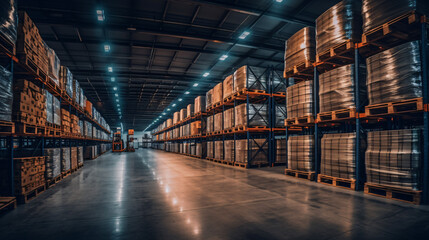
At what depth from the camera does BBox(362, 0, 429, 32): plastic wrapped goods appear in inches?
148

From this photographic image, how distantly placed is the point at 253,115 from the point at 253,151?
1.47 m

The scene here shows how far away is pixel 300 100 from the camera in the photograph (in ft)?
19.9

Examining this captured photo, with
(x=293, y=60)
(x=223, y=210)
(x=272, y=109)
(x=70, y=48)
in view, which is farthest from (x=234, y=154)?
(x=70, y=48)

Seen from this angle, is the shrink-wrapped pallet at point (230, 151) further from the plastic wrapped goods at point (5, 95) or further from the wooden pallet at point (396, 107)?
the plastic wrapped goods at point (5, 95)

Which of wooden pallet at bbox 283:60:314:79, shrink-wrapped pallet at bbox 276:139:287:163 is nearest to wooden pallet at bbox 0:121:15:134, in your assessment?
wooden pallet at bbox 283:60:314:79

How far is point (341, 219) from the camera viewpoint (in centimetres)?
288

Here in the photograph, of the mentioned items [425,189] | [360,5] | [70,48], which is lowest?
[425,189]

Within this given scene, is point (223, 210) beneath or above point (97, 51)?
beneath

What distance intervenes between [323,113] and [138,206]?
15.0 feet

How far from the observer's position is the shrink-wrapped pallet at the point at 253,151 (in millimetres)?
8641

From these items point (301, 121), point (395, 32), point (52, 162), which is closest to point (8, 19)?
point (52, 162)

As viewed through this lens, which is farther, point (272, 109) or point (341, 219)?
point (272, 109)

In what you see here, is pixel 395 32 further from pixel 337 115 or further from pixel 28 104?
pixel 28 104

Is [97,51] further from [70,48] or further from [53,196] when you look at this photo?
[53,196]
